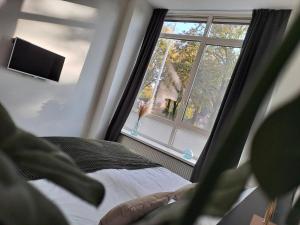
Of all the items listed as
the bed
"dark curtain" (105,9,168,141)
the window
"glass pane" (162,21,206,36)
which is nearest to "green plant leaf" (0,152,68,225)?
the bed

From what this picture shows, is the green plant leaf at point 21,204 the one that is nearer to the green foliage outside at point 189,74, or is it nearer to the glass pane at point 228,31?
the green foliage outside at point 189,74

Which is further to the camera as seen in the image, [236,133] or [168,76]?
[168,76]

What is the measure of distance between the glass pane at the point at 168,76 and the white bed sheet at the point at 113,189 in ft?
6.59

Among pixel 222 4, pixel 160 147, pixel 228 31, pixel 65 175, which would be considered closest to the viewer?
pixel 65 175

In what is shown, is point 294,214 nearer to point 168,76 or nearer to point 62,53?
point 62,53

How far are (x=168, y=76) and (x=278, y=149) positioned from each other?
190 inches

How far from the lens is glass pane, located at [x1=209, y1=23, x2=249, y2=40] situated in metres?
4.26

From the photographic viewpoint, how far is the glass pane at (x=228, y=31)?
4262 millimetres

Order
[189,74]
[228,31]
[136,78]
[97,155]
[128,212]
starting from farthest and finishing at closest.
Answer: [136,78], [189,74], [228,31], [97,155], [128,212]

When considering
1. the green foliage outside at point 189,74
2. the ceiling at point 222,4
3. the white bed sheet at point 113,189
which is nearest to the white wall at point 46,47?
the ceiling at point 222,4

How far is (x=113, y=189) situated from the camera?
2.11m

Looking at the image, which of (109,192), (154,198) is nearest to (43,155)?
(154,198)

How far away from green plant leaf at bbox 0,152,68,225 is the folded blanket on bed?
203 cm

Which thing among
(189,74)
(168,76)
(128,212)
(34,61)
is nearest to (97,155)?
(128,212)
